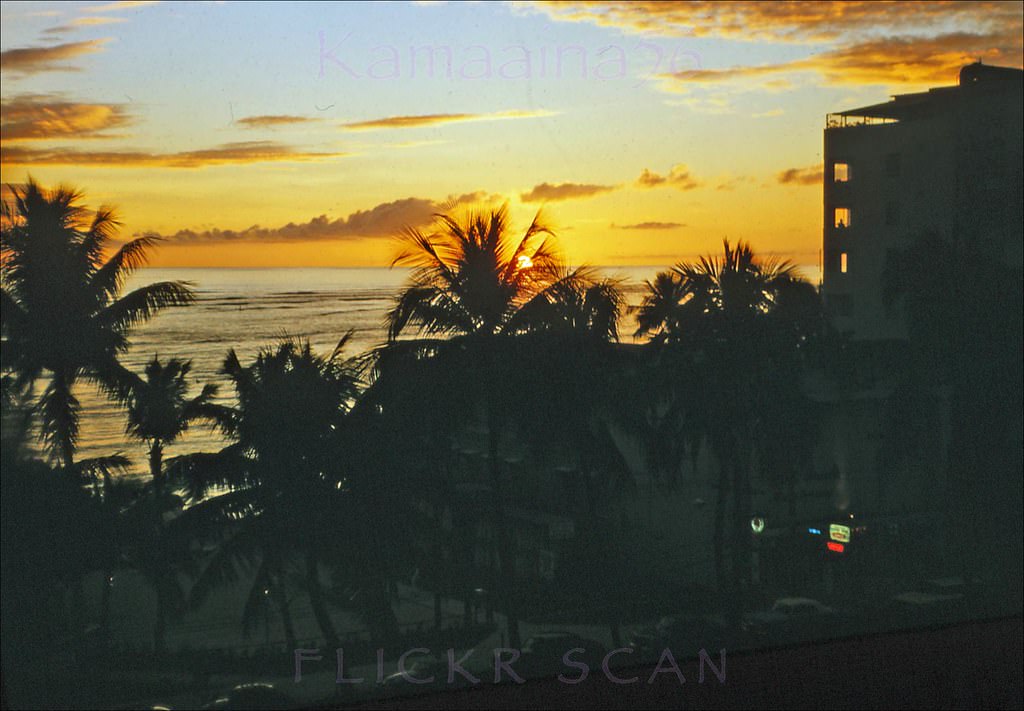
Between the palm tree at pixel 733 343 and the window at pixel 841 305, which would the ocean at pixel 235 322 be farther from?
the window at pixel 841 305

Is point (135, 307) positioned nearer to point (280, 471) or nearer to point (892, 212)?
point (280, 471)

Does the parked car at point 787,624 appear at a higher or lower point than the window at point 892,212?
lower

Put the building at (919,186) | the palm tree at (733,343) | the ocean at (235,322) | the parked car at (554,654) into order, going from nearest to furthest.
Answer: the ocean at (235,322)
the parked car at (554,654)
the palm tree at (733,343)
the building at (919,186)

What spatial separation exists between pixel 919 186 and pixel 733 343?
787mm

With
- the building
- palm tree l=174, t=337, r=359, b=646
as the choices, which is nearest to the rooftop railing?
the building

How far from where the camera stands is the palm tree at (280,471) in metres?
2.31

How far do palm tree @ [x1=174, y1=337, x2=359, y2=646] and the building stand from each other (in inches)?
59.2

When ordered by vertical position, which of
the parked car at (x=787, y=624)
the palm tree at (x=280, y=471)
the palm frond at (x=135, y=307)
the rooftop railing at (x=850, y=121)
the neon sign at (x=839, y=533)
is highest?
the rooftop railing at (x=850, y=121)

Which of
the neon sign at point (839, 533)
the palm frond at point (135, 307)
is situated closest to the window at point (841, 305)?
the neon sign at point (839, 533)

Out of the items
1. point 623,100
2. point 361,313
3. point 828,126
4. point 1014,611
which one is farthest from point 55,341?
point 1014,611

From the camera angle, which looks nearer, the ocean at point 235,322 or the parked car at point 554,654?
the ocean at point 235,322

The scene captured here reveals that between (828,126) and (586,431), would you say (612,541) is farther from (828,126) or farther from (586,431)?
(828,126)

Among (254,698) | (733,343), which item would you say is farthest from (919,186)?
(254,698)

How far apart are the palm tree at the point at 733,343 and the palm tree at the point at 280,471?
2.98 feet
